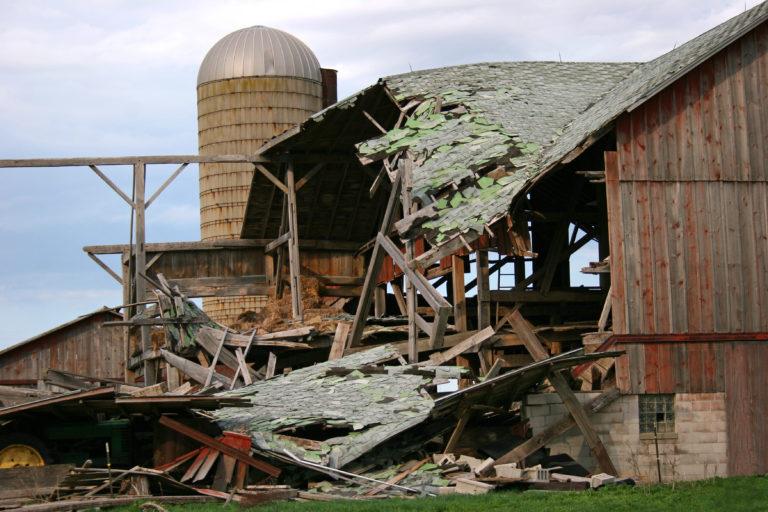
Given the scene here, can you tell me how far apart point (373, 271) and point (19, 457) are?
32.3 ft

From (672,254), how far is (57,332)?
2441 cm

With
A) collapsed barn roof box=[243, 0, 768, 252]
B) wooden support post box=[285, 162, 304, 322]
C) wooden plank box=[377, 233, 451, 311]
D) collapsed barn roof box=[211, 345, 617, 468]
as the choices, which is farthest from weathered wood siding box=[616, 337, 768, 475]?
wooden support post box=[285, 162, 304, 322]

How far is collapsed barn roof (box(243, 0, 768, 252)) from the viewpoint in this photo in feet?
85.6

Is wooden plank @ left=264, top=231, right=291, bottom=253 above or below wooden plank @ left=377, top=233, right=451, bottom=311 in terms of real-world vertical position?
above

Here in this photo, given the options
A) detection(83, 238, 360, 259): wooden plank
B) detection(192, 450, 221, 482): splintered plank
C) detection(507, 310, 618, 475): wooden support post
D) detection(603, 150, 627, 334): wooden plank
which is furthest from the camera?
detection(83, 238, 360, 259): wooden plank

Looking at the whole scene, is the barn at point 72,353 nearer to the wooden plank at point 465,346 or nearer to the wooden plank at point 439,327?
the wooden plank at point 465,346

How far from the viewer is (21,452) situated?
21.8 metres

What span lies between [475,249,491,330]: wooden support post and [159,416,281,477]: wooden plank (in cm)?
745

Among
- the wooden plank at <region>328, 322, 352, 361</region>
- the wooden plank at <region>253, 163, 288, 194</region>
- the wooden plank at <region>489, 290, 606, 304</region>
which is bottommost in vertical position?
the wooden plank at <region>328, 322, 352, 361</region>

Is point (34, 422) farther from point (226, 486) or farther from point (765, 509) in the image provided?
point (765, 509)

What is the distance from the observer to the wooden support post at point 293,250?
34.0 metres

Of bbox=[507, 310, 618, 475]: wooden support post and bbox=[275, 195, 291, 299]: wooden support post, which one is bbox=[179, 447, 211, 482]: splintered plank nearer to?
bbox=[507, 310, 618, 475]: wooden support post

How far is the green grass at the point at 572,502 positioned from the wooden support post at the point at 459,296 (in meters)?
8.13

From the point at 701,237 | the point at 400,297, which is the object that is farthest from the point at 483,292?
the point at 400,297
